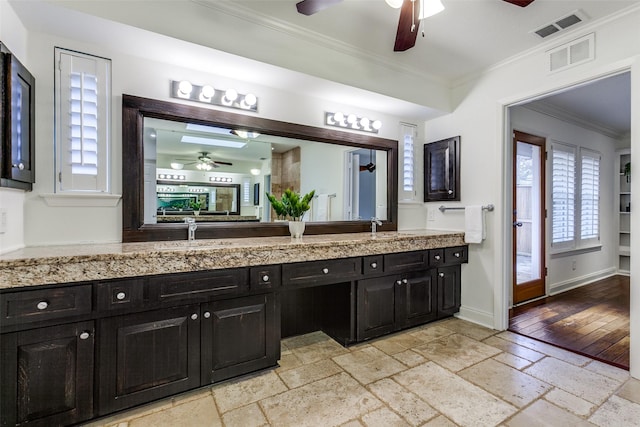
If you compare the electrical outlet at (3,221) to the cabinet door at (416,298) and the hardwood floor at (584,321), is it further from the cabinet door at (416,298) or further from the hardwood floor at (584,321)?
the hardwood floor at (584,321)

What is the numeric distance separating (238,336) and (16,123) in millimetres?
1763

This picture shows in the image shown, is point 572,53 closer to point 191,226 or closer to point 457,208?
point 457,208

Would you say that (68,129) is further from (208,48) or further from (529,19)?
(529,19)

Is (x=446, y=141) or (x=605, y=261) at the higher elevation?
(x=446, y=141)

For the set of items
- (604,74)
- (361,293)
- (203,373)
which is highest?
(604,74)

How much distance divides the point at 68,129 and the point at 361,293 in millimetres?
2417

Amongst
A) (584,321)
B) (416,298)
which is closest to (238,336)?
(416,298)

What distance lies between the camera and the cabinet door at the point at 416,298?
2.83 m

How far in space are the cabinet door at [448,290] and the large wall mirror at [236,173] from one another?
739 millimetres

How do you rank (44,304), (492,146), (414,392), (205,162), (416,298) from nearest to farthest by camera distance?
(44,304) < (414,392) < (205,162) < (416,298) < (492,146)

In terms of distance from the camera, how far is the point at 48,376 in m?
1.54

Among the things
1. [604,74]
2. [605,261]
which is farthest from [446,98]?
[605,261]

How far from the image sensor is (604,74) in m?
2.31

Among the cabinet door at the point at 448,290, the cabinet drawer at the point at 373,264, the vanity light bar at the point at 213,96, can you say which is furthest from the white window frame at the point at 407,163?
the vanity light bar at the point at 213,96
